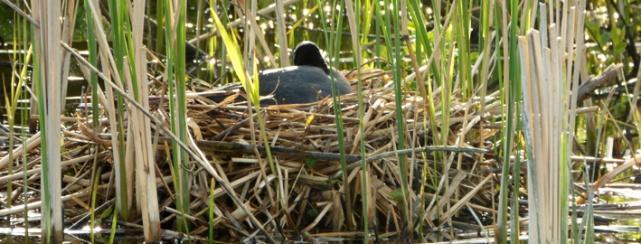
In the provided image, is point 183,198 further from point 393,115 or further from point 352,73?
point 352,73

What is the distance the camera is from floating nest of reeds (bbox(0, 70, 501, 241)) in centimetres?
402

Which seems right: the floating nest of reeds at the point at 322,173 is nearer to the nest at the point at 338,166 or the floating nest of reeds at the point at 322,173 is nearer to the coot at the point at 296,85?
the nest at the point at 338,166

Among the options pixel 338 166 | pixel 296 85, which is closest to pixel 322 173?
pixel 338 166

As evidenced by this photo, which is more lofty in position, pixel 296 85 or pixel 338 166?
pixel 296 85

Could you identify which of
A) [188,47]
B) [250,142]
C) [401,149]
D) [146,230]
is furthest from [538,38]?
[188,47]

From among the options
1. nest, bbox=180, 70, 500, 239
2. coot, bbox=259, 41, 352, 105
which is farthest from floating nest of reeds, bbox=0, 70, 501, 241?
coot, bbox=259, 41, 352, 105

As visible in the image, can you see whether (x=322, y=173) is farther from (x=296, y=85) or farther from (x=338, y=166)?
(x=296, y=85)

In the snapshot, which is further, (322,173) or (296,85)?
(296,85)

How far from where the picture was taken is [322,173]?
166 inches

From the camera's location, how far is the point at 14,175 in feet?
13.5

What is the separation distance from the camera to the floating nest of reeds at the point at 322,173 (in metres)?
4.02

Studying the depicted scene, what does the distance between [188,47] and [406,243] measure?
12.5 ft

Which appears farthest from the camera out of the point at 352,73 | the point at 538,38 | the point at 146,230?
the point at 352,73

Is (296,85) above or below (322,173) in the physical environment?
above
